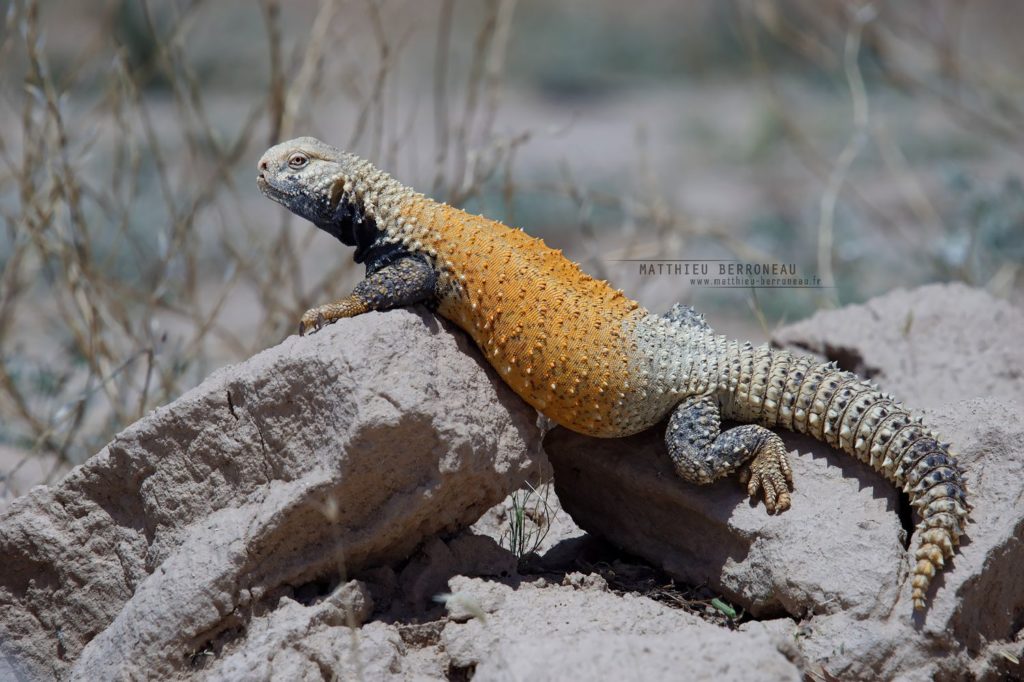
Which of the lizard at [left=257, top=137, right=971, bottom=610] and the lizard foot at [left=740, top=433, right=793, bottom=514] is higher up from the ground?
the lizard at [left=257, top=137, right=971, bottom=610]

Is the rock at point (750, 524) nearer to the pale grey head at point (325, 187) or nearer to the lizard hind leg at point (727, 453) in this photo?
the lizard hind leg at point (727, 453)

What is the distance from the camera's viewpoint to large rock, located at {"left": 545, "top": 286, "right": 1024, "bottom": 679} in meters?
4.07

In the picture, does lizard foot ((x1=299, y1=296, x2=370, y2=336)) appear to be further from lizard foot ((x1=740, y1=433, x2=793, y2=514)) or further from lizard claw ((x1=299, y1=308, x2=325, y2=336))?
lizard foot ((x1=740, y1=433, x2=793, y2=514))

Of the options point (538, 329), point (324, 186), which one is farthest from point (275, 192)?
point (538, 329)

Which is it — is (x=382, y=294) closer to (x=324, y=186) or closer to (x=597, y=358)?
(x=324, y=186)

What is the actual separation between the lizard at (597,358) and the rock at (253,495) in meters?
0.20

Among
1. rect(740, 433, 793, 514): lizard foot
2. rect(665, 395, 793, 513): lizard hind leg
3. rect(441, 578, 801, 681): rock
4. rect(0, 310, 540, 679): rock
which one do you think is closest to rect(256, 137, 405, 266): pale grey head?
rect(0, 310, 540, 679): rock

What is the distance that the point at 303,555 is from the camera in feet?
13.7

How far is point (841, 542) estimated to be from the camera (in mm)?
4289

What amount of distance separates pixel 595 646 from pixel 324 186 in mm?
2428

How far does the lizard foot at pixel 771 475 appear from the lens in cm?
445

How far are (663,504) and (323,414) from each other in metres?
1.66

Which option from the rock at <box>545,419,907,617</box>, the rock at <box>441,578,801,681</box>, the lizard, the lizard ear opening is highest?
the lizard ear opening

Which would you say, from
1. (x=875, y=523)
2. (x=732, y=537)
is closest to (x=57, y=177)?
(x=732, y=537)
